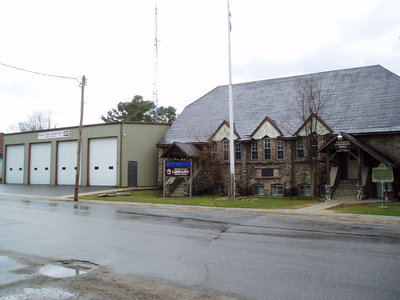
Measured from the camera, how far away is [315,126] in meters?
25.4

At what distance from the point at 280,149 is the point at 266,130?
1.85 metres

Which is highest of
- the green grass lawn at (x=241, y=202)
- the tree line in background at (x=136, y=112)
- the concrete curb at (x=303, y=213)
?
the tree line in background at (x=136, y=112)

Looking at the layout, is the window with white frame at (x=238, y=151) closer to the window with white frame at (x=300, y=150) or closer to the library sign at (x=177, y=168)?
the library sign at (x=177, y=168)

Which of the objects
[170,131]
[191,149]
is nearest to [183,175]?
[191,149]

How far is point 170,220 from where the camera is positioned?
550 inches

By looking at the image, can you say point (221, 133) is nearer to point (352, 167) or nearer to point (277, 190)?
point (277, 190)

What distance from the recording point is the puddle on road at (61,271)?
21.9ft

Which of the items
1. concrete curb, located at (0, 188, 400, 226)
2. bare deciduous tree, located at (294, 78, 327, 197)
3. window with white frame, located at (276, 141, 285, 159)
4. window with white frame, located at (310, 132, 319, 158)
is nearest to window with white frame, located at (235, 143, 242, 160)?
window with white frame, located at (276, 141, 285, 159)

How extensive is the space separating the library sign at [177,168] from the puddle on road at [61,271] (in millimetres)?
20209

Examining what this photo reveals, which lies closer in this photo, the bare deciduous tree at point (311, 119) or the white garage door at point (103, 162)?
the bare deciduous tree at point (311, 119)

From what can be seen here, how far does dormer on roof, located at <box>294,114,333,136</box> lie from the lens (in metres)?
25.6

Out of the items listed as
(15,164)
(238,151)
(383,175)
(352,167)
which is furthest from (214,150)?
(15,164)

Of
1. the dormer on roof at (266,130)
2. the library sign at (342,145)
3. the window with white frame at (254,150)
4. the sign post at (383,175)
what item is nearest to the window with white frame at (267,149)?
the dormer on roof at (266,130)

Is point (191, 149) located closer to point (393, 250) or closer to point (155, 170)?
point (155, 170)
